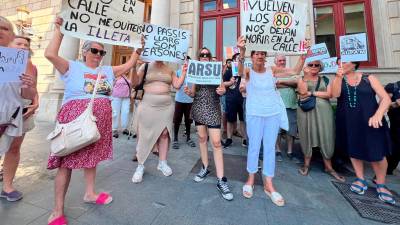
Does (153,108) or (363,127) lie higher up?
(153,108)

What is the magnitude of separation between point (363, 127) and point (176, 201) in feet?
9.27

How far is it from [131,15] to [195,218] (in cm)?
266

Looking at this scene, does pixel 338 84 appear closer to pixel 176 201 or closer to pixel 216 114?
pixel 216 114

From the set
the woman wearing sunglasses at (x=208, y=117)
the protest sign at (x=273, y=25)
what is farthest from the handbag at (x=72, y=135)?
the protest sign at (x=273, y=25)

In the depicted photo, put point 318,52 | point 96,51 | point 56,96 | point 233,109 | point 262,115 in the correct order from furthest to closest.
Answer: point 56,96 → point 233,109 → point 318,52 → point 262,115 → point 96,51

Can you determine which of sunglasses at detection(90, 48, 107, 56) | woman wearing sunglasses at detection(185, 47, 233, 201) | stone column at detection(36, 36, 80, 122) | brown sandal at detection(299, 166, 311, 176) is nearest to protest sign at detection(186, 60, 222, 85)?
woman wearing sunglasses at detection(185, 47, 233, 201)

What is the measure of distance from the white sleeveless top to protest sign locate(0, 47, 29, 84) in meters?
2.63

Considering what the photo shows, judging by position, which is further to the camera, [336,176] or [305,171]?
[305,171]

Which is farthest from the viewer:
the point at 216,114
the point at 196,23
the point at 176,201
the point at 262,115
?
the point at 196,23

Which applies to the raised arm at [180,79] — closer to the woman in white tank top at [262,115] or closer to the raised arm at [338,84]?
the woman in white tank top at [262,115]

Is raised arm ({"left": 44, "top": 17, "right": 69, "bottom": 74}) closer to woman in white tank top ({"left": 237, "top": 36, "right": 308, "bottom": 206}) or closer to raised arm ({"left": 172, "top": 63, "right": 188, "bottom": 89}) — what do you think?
raised arm ({"left": 172, "top": 63, "right": 188, "bottom": 89})

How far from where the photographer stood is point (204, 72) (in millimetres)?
3125

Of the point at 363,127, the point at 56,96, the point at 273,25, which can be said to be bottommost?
the point at 363,127

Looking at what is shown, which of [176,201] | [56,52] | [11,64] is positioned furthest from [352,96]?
[11,64]
